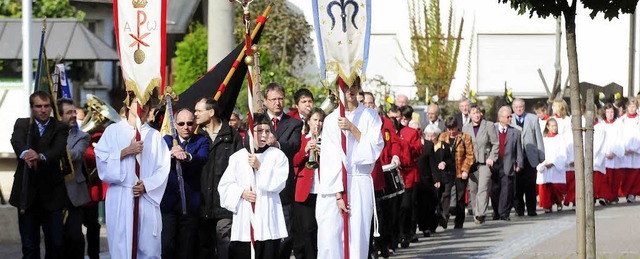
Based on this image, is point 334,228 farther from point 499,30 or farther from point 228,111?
point 499,30

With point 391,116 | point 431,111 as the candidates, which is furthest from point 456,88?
point 391,116

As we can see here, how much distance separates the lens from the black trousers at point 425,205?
65.7 ft

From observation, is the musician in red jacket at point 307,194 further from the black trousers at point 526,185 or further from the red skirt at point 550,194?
the red skirt at point 550,194

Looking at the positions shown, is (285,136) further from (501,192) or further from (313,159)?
(501,192)

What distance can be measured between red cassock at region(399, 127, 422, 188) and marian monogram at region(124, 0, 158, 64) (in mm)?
5350

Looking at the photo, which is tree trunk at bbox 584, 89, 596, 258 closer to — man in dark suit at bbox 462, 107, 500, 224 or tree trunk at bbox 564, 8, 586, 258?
tree trunk at bbox 564, 8, 586, 258

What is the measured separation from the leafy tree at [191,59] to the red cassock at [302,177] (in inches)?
769

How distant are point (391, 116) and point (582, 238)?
601cm

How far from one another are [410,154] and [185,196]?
16.3 feet

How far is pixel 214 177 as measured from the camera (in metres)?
14.1

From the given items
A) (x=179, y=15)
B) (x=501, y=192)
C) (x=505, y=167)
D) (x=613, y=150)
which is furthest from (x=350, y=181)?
(x=179, y=15)

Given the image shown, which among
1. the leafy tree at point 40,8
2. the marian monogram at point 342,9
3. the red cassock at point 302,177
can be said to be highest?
the leafy tree at point 40,8

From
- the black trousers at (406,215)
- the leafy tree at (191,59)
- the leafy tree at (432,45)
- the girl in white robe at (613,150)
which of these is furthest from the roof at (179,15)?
the black trousers at (406,215)

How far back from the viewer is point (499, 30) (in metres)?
42.7
